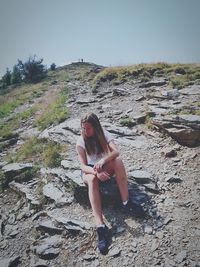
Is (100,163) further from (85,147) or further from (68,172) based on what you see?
(68,172)

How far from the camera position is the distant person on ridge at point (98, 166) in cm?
522

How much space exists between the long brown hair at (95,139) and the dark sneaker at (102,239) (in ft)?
5.78

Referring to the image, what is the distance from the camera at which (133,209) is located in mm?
5738

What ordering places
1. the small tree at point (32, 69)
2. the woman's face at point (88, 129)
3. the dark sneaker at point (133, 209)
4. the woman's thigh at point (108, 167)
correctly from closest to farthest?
the dark sneaker at point (133, 209), the woman's thigh at point (108, 167), the woman's face at point (88, 129), the small tree at point (32, 69)

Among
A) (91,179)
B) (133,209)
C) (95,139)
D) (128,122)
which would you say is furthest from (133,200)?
(128,122)

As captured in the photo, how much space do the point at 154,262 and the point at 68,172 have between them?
361cm

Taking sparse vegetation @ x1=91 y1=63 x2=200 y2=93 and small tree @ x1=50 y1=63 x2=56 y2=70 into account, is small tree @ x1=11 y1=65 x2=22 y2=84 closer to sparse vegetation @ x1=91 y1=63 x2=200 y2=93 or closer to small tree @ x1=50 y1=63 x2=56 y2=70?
small tree @ x1=50 y1=63 x2=56 y2=70

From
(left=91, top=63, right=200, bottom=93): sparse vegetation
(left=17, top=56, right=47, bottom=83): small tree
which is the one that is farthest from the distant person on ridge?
(left=17, top=56, right=47, bottom=83): small tree

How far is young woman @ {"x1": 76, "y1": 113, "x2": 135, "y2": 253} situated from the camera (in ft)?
17.2

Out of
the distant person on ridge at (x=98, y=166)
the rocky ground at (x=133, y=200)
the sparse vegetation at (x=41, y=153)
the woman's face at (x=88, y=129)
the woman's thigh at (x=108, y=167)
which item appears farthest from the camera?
the sparse vegetation at (x=41, y=153)

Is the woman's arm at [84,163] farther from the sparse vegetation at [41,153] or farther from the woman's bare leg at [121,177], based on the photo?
the sparse vegetation at [41,153]

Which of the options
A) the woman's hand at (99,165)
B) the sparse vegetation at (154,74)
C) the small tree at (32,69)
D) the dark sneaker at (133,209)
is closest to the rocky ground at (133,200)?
the dark sneaker at (133,209)

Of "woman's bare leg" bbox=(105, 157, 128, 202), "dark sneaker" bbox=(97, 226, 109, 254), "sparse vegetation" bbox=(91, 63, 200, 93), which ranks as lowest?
"dark sneaker" bbox=(97, 226, 109, 254)

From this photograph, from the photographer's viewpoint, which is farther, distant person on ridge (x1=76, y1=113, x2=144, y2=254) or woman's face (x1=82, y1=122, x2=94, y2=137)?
woman's face (x1=82, y1=122, x2=94, y2=137)
